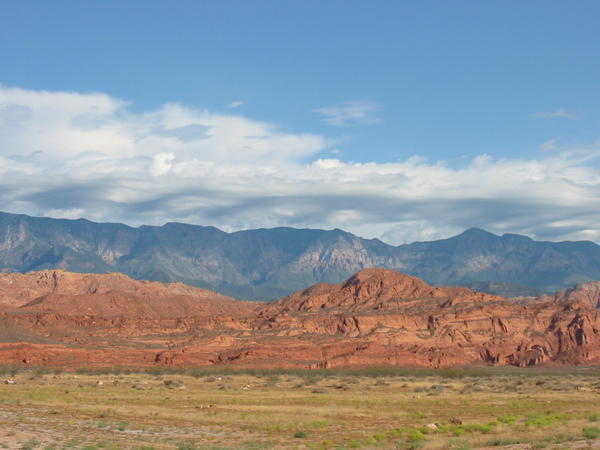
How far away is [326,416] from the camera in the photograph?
4888 centimetres

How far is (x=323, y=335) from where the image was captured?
152m

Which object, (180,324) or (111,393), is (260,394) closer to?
(111,393)

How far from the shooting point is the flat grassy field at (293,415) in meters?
34.7

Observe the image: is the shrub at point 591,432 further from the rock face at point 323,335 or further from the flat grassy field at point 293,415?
the rock face at point 323,335

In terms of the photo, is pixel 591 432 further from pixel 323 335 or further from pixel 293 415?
pixel 323 335

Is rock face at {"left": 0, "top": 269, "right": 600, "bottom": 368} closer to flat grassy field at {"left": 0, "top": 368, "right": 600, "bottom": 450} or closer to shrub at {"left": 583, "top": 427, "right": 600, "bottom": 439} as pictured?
flat grassy field at {"left": 0, "top": 368, "right": 600, "bottom": 450}

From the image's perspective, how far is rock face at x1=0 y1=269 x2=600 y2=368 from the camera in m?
121

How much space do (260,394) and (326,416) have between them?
20.6 metres

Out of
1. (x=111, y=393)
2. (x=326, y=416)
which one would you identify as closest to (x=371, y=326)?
(x=111, y=393)

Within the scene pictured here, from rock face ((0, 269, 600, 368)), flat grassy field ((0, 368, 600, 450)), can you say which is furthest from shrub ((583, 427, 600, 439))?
rock face ((0, 269, 600, 368))

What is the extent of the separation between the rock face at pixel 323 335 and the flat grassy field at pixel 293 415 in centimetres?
3535

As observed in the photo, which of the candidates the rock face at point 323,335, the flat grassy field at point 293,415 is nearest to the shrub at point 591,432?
the flat grassy field at point 293,415

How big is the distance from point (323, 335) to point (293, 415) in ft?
339

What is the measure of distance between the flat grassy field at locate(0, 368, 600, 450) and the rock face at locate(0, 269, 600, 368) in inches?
1392
